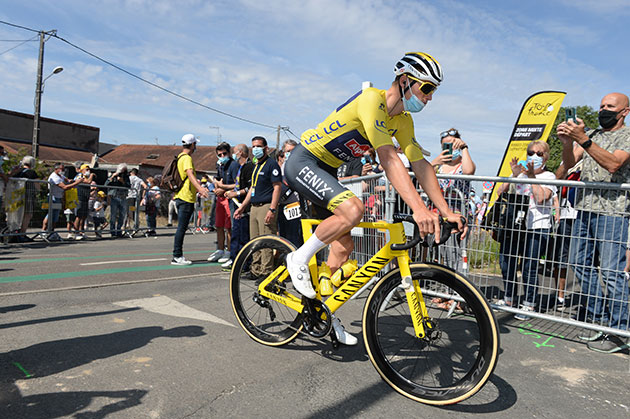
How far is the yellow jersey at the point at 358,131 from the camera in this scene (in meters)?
2.98

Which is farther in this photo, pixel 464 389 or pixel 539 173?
pixel 539 173

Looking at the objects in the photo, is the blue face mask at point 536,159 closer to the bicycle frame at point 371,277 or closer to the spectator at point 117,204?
the bicycle frame at point 371,277

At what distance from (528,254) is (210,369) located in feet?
10.8

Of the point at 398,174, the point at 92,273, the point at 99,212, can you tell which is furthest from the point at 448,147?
the point at 99,212

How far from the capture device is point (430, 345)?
309cm

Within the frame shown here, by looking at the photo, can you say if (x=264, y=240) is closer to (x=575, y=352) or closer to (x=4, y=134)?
(x=575, y=352)

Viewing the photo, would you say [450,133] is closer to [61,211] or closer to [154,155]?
[61,211]

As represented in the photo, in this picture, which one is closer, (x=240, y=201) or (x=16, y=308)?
(x=16, y=308)

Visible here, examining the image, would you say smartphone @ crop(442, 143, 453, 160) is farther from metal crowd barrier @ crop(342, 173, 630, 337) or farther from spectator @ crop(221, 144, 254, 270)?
spectator @ crop(221, 144, 254, 270)

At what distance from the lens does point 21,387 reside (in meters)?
2.64

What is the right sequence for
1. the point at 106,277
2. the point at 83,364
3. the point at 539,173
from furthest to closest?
1. the point at 106,277
2. the point at 539,173
3. the point at 83,364

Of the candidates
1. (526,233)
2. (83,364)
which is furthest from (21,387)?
(526,233)

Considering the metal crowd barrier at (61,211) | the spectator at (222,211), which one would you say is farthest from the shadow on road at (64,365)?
the metal crowd barrier at (61,211)

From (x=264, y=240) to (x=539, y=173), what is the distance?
3775 mm
